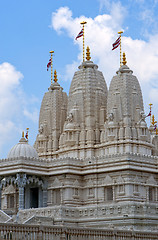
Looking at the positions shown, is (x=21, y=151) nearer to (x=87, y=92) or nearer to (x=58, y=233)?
(x=87, y=92)

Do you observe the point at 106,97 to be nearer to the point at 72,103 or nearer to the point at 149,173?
the point at 72,103

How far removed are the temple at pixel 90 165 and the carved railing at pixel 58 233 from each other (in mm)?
11005

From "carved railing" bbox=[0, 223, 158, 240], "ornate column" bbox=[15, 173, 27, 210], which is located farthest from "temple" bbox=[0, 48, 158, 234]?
"carved railing" bbox=[0, 223, 158, 240]

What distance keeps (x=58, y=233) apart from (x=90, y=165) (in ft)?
76.0

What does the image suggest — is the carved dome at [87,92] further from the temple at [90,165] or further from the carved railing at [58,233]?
the carved railing at [58,233]

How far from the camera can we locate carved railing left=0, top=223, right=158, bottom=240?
27328 millimetres

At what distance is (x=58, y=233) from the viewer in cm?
2944

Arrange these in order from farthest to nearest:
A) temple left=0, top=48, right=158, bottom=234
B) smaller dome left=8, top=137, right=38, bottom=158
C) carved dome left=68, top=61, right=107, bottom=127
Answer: carved dome left=68, top=61, right=107, bottom=127, smaller dome left=8, top=137, right=38, bottom=158, temple left=0, top=48, right=158, bottom=234

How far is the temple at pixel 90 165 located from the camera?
46.6m

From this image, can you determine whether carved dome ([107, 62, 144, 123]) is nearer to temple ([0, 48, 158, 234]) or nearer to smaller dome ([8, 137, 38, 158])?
temple ([0, 48, 158, 234])

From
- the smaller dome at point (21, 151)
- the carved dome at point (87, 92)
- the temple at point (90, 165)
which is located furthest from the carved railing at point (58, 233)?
the carved dome at point (87, 92)

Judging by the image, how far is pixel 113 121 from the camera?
180 ft

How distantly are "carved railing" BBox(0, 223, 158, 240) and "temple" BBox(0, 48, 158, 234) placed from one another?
11.0m

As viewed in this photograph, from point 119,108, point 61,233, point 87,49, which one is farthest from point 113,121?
point 61,233
